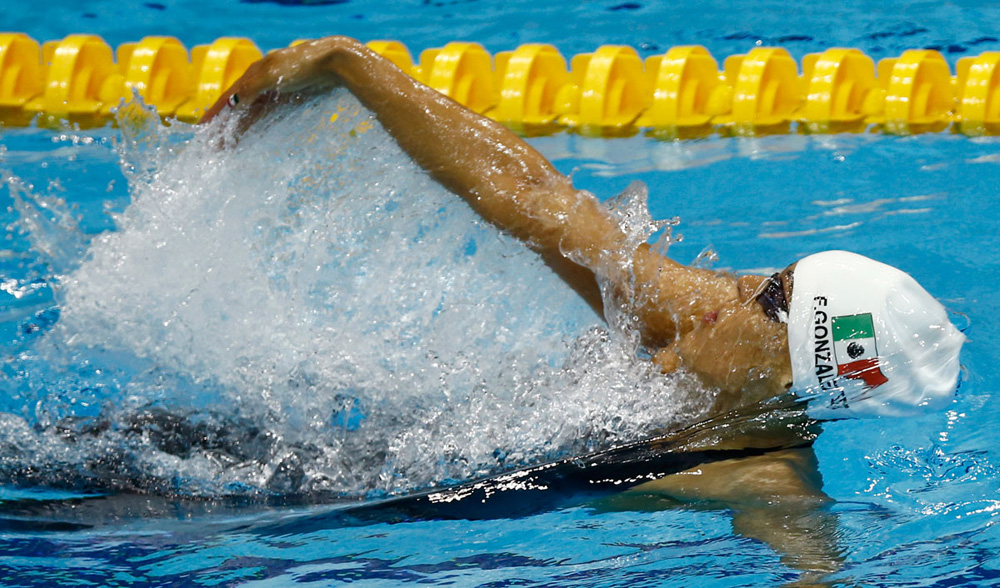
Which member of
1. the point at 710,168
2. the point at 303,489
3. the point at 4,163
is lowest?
the point at 303,489

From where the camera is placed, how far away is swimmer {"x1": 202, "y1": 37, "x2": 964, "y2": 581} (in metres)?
2.37

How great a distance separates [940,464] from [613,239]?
958 mm

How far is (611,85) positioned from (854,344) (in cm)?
331

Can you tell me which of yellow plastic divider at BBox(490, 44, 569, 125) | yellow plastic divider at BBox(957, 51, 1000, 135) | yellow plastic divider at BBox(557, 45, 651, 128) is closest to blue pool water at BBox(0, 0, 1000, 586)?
yellow plastic divider at BBox(957, 51, 1000, 135)

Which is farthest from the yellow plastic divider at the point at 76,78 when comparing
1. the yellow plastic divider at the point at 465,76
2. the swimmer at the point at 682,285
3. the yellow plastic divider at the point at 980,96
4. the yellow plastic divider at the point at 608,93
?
the yellow plastic divider at the point at 980,96

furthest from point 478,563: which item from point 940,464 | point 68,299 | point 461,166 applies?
point 68,299

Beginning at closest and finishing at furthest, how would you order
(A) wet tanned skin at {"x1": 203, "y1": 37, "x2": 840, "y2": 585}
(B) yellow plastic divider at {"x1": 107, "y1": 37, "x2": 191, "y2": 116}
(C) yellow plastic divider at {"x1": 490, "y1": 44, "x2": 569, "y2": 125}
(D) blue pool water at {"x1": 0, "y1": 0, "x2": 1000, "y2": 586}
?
(D) blue pool water at {"x1": 0, "y1": 0, "x2": 1000, "y2": 586}, (A) wet tanned skin at {"x1": 203, "y1": 37, "x2": 840, "y2": 585}, (C) yellow plastic divider at {"x1": 490, "y1": 44, "x2": 569, "y2": 125}, (B) yellow plastic divider at {"x1": 107, "y1": 37, "x2": 191, "y2": 116}

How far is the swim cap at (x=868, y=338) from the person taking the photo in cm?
237

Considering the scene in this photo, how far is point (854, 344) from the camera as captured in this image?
238 cm

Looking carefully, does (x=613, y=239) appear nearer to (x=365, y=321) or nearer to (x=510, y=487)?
(x=510, y=487)

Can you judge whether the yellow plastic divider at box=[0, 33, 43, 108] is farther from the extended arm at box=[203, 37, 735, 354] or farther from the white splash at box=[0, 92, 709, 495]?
the extended arm at box=[203, 37, 735, 354]

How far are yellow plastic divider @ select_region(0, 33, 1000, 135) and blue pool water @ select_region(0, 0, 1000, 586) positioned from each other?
1.12 meters

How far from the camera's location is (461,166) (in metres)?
2.73

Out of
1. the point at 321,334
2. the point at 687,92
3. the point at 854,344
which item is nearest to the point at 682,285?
the point at 854,344
